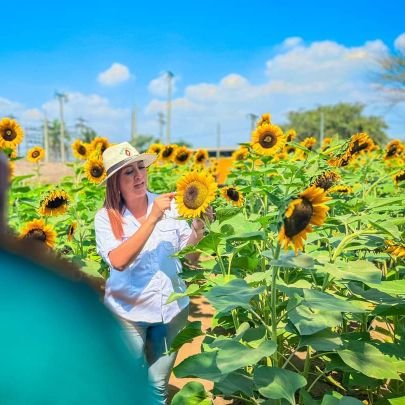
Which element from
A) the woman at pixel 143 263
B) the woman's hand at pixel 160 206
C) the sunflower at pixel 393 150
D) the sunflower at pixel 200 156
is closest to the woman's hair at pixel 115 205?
the woman at pixel 143 263

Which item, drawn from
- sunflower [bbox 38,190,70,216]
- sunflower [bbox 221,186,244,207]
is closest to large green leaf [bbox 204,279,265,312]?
sunflower [bbox 221,186,244,207]

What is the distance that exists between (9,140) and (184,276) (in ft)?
8.39

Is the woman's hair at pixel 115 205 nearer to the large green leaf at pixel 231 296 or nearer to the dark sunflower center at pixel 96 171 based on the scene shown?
the large green leaf at pixel 231 296

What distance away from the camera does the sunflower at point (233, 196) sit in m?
2.50

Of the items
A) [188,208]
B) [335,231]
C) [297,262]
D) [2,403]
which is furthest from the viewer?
[335,231]

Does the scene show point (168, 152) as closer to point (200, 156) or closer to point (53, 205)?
point (200, 156)

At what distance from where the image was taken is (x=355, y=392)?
7.31 ft

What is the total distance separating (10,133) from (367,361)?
3.28 metres

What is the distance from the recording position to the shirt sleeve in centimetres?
196

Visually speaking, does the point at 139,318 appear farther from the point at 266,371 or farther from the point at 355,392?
the point at 355,392

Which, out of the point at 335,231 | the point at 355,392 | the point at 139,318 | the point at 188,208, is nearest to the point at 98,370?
the point at 188,208

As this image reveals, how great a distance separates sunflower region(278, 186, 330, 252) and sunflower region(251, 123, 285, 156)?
2104mm

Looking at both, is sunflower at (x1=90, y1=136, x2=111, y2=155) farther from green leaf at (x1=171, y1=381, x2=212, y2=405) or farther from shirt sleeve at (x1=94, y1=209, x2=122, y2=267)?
green leaf at (x1=171, y1=381, x2=212, y2=405)

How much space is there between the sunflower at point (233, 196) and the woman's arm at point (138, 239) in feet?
2.47
